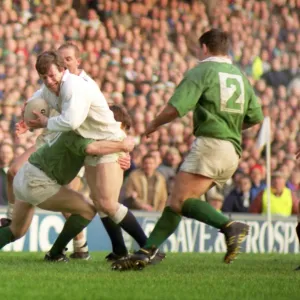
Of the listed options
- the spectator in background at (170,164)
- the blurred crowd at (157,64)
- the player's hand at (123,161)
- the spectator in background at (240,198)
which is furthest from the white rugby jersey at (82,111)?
the spectator in background at (240,198)

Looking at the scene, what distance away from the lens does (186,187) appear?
10.4 metres

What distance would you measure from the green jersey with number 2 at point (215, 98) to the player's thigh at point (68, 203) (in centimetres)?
131

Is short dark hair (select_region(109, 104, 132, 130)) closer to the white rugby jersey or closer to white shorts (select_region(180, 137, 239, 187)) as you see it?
the white rugby jersey

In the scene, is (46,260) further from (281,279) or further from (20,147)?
(20,147)

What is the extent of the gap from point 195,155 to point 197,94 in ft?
1.85

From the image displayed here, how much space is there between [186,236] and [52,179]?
23.4 feet

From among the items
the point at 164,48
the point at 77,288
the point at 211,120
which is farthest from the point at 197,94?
the point at 164,48

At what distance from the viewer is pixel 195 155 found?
34.3 ft

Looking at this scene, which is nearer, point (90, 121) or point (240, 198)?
point (90, 121)

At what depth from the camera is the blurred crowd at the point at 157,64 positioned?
18.1 metres

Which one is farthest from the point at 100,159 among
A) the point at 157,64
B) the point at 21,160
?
the point at 157,64

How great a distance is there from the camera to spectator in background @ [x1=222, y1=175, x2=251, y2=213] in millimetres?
18828

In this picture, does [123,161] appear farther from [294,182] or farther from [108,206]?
[294,182]

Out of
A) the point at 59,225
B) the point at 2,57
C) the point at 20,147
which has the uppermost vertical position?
the point at 2,57
